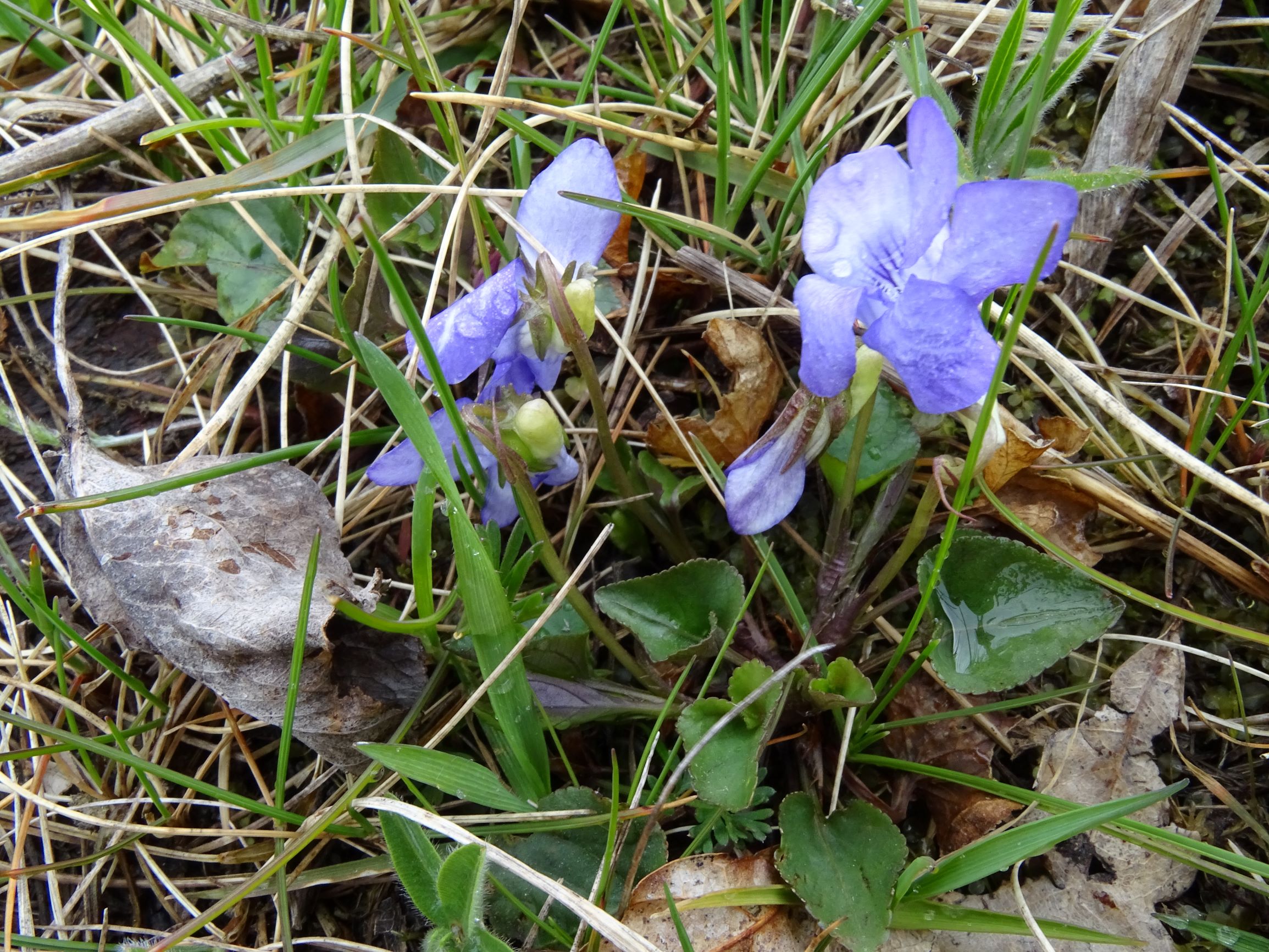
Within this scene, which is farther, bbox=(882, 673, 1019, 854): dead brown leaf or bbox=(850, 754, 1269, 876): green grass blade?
bbox=(882, 673, 1019, 854): dead brown leaf

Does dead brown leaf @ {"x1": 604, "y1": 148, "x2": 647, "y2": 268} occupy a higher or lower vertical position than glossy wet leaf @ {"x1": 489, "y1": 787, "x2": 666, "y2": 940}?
higher

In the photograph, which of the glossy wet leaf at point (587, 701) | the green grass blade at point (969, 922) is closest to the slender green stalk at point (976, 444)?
the green grass blade at point (969, 922)

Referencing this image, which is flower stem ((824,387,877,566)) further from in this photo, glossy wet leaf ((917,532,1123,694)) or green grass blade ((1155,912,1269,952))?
green grass blade ((1155,912,1269,952))

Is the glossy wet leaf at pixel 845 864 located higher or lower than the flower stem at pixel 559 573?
lower

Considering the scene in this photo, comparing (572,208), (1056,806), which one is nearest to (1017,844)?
(1056,806)

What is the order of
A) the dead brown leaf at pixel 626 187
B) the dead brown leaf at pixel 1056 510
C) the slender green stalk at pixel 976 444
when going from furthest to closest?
the dead brown leaf at pixel 626 187 < the dead brown leaf at pixel 1056 510 < the slender green stalk at pixel 976 444

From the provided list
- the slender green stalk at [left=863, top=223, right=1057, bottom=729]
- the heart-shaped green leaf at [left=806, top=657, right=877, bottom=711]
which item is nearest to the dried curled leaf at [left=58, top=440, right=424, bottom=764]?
the heart-shaped green leaf at [left=806, top=657, right=877, bottom=711]

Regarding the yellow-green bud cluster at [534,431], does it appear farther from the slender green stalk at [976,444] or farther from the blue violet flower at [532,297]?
the slender green stalk at [976,444]
